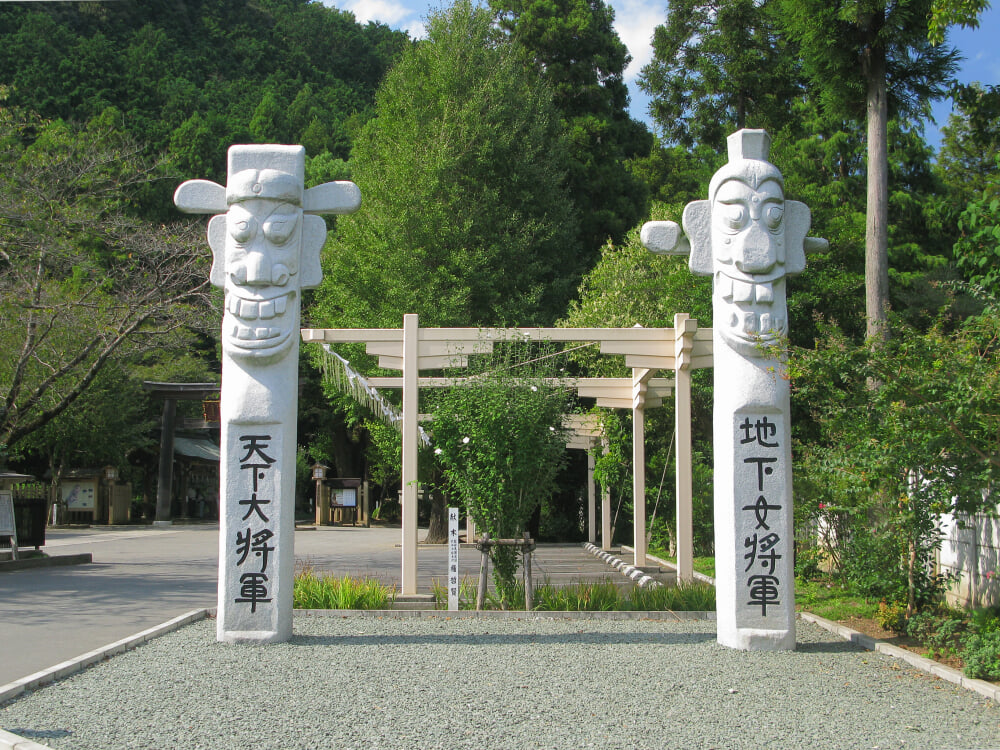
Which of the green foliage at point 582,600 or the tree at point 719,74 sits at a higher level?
the tree at point 719,74

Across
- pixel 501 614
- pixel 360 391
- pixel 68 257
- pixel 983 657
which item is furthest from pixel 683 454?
pixel 68 257

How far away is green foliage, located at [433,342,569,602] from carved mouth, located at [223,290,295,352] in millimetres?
2160

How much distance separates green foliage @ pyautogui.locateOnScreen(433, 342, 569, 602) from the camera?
820 centimetres

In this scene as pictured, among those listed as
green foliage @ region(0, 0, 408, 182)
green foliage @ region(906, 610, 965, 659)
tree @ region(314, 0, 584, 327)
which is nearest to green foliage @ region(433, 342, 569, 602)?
green foliage @ region(906, 610, 965, 659)

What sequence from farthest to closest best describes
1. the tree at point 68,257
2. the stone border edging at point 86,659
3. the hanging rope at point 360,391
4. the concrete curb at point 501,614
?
the hanging rope at point 360,391, the tree at point 68,257, the concrete curb at point 501,614, the stone border edging at point 86,659

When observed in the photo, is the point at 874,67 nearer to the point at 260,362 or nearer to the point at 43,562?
the point at 260,362

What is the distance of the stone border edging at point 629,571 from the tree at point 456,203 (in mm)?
6080

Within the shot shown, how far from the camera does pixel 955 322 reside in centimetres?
1686

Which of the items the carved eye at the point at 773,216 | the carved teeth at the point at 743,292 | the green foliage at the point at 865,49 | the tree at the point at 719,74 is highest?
the tree at the point at 719,74

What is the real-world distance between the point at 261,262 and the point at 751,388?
3.98 metres

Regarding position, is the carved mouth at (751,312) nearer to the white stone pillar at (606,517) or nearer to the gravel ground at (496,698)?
the gravel ground at (496,698)

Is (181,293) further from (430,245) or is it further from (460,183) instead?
(460,183)

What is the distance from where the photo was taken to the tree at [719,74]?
68.8ft

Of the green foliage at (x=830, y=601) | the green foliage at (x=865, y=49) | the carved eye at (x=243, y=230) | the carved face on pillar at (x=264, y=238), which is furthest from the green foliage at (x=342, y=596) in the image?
the green foliage at (x=865, y=49)
